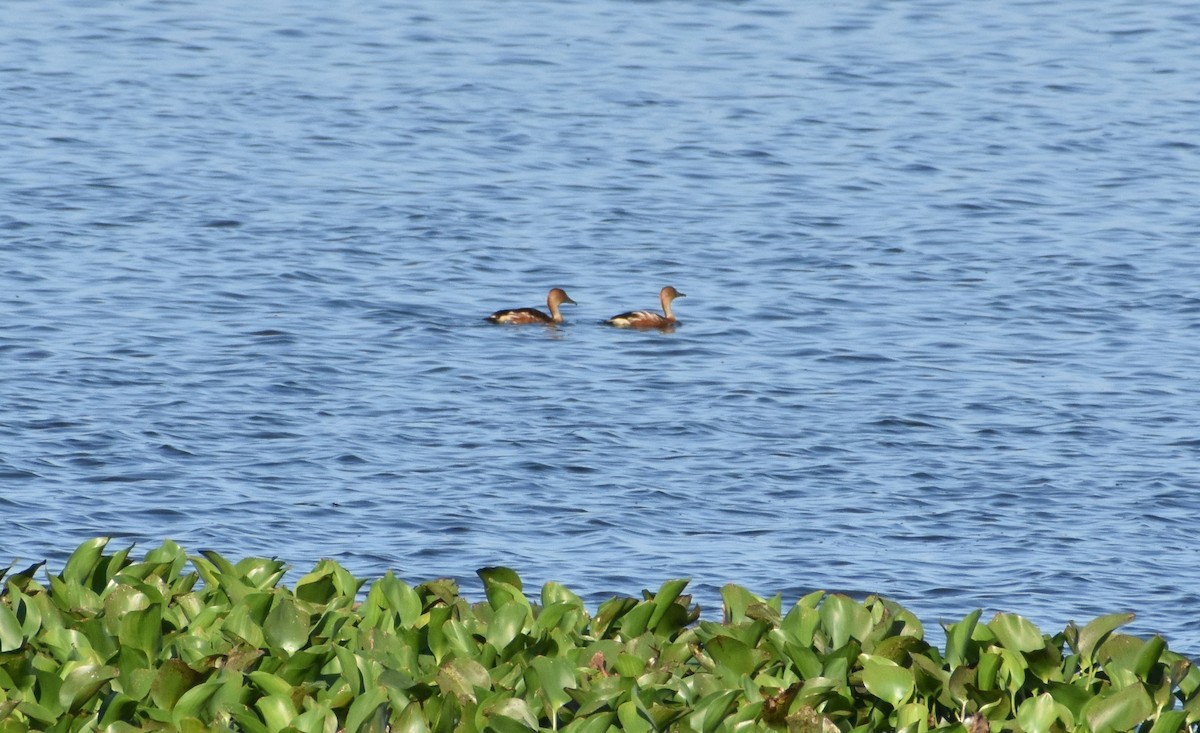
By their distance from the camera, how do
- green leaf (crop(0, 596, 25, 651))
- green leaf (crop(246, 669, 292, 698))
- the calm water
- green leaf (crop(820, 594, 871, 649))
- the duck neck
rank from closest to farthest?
1. green leaf (crop(246, 669, 292, 698))
2. green leaf (crop(0, 596, 25, 651))
3. green leaf (crop(820, 594, 871, 649))
4. the calm water
5. the duck neck

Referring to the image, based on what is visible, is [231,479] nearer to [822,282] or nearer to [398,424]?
[398,424]

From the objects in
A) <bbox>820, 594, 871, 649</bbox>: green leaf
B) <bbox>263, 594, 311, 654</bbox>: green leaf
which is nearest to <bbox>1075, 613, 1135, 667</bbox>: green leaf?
<bbox>820, 594, 871, 649</bbox>: green leaf

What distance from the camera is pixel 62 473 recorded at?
12227 mm

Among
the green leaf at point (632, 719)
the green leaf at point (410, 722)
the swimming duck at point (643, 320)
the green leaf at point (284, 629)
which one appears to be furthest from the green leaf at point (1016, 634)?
the swimming duck at point (643, 320)

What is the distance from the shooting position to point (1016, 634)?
5613mm

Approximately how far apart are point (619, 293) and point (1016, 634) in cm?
1323

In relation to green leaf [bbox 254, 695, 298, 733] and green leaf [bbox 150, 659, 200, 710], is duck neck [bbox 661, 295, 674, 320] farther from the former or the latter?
green leaf [bbox 254, 695, 298, 733]

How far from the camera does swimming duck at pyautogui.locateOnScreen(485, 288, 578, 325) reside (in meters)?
Result: 16.6

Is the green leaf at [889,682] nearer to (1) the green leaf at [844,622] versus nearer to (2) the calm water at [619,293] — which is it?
(1) the green leaf at [844,622]

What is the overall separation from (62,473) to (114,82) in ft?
50.0

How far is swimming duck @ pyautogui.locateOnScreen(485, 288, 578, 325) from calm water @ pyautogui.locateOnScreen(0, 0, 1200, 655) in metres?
0.14

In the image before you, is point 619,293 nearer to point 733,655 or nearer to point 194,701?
point 733,655

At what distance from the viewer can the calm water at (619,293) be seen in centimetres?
1160

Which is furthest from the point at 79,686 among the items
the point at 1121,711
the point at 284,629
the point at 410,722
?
the point at 1121,711
